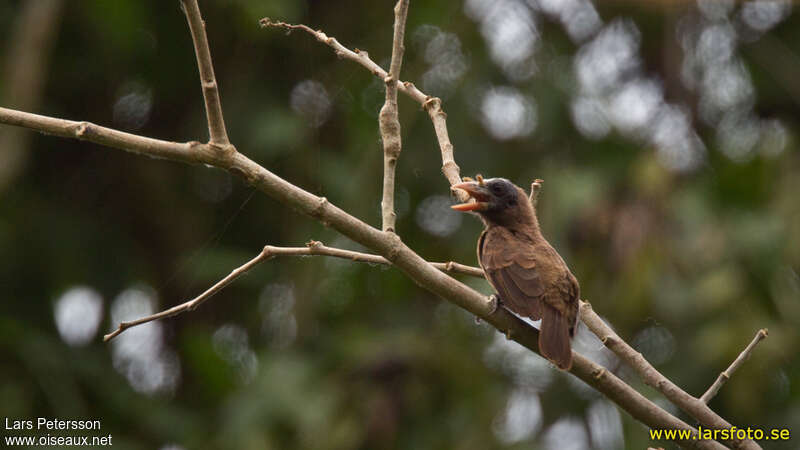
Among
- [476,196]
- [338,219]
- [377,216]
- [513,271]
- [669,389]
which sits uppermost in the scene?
[377,216]

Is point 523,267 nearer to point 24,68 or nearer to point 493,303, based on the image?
point 493,303

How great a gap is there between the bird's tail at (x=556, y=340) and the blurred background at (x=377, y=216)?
8.96ft

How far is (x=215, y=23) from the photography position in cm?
819

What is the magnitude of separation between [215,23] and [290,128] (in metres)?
1.18

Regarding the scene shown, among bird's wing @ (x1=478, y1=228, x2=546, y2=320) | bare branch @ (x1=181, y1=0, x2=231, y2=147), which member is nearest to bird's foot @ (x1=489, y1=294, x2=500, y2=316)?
bird's wing @ (x1=478, y1=228, x2=546, y2=320)

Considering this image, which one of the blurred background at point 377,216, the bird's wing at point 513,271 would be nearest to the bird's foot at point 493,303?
the bird's wing at point 513,271

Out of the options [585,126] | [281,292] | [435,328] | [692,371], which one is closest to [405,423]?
[435,328]

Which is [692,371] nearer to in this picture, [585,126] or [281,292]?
[585,126]

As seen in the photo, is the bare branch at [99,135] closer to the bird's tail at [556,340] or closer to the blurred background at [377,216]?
the bird's tail at [556,340]

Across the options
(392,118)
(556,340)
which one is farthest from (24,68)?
(556,340)

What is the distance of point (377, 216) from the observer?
7.40 metres

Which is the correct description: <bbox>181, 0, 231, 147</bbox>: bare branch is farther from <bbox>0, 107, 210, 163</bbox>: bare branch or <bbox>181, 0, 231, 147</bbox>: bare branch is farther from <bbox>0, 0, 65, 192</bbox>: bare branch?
<bbox>0, 0, 65, 192</bbox>: bare branch

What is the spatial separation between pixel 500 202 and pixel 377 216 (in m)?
3.23

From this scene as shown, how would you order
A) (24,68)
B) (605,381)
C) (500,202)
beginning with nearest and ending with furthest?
(605,381) < (500,202) < (24,68)
